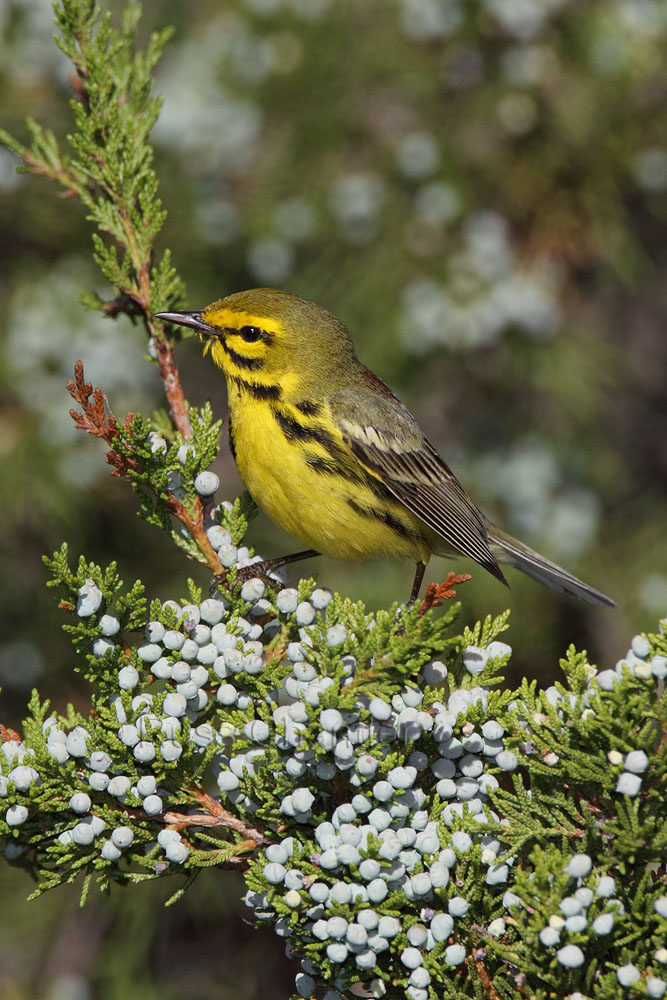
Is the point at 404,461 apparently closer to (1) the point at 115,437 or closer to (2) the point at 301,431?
(2) the point at 301,431

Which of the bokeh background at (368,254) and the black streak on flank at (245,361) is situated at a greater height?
the bokeh background at (368,254)

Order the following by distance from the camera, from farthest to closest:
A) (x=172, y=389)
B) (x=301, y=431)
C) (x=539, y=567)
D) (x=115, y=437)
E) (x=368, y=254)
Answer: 1. (x=368, y=254)
2. (x=539, y=567)
3. (x=301, y=431)
4. (x=172, y=389)
5. (x=115, y=437)

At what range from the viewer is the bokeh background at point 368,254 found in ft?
12.8

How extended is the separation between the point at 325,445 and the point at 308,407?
0.17 meters

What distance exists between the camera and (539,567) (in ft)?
12.0

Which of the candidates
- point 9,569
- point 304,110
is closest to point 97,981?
point 9,569

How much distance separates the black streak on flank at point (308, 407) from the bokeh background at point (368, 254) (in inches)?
40.5

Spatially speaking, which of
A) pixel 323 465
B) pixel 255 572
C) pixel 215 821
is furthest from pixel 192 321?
pixel 215 821

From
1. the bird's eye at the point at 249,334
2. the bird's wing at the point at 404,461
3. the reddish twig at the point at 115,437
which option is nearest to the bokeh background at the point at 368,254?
the bird's wing at the point at 404,461

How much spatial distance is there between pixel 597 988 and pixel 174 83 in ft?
12.8

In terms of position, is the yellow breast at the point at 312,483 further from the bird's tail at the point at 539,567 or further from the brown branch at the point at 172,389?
the bird's tail at the point at 539,567

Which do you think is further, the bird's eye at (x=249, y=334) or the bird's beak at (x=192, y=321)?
the bird's eye at (x=249, y=334)

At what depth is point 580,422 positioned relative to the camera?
185 inches

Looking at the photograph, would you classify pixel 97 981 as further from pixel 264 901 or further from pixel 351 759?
pixel 351 759
